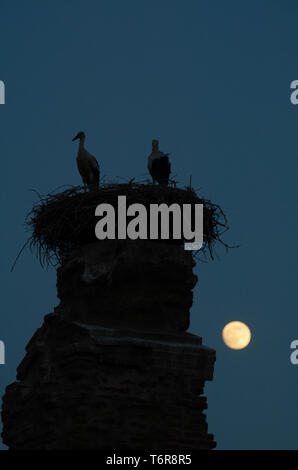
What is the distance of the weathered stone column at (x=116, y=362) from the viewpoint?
7.57 m

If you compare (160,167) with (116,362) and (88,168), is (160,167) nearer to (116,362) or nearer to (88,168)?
(88,168)

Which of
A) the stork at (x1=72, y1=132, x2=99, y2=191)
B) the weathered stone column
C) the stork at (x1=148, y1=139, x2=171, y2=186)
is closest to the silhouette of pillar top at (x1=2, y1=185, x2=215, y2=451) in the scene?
the weathered stone column

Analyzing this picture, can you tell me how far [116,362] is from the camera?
25.5ft

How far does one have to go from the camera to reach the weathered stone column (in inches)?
298

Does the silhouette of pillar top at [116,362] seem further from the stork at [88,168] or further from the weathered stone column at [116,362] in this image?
the stork at [88,168]

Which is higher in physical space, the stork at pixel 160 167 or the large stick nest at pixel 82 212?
the stork at pixel 160 167

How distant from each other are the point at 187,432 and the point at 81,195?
2800 mm

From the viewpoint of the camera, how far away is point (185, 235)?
8664 mm

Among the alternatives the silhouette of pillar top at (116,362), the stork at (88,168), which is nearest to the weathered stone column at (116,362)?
the silhouette of pillar top at (116,362)
